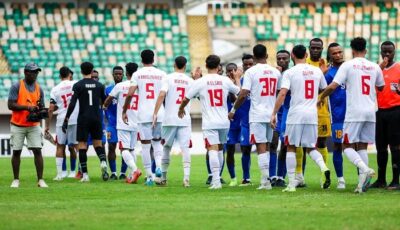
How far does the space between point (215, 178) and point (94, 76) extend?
6538mm

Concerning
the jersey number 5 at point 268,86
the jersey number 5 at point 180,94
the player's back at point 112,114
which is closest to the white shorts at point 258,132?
the jersey number 5 at point 268,86

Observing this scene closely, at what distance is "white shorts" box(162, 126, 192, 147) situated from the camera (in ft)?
61.3

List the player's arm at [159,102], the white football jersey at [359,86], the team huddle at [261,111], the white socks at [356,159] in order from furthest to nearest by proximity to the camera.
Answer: the player's arm at [159,102] < the team huddle at [261,111] < the white football jersey at [359,86] < the white socks at [356,159]

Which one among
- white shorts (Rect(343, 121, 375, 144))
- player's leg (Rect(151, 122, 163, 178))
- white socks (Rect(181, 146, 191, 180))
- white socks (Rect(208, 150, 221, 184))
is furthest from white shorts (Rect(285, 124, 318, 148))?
player's leg (Rect(151, 122, 163, 178))

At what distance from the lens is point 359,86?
16.5 m

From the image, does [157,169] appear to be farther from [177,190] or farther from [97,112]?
[97,112]

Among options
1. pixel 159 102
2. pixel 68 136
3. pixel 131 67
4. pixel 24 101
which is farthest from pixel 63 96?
pixel 159 102

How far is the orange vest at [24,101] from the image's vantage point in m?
17.9

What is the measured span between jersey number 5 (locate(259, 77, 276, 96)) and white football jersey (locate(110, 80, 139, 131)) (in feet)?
13.6

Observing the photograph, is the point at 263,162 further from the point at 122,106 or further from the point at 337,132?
the point at 122,106

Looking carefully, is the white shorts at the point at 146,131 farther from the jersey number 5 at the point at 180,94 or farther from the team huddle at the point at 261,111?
the jersey number 5 at the point at 180,94

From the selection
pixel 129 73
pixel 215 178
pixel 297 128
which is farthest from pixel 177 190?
pixel 129 73

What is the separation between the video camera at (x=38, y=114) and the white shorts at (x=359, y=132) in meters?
5.17

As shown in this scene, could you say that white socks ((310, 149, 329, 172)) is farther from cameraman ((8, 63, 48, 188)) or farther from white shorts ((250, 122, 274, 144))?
cameraman ((8, 63, 48, 188))
